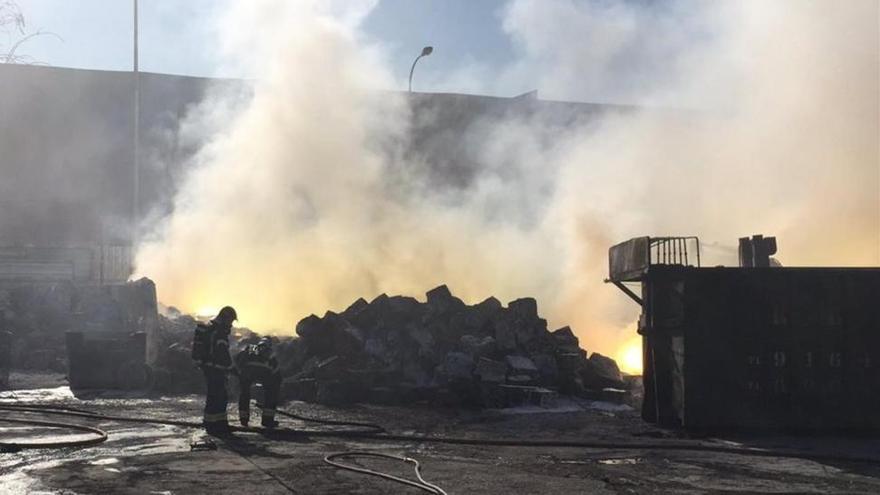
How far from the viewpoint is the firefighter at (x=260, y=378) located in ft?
35.8

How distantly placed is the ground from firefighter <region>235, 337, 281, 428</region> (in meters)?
0.44

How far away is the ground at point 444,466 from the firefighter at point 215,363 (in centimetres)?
37

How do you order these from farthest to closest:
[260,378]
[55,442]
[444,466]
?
[260,378]
[55,442]
[444,466]

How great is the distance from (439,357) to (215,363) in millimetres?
5698

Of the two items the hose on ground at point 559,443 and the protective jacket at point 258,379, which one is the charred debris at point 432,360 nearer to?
the protective jacket at point 258,379

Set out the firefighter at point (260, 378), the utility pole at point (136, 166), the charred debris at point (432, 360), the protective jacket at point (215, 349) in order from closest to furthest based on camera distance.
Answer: the protective jacket at point (215, 349) → the firefighter at point (260, 378) → the charred debris at point (432, 360) → the utility pole at point (136, 166)

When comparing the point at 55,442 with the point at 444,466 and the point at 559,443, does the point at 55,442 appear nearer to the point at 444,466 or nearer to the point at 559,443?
the point at 444,466

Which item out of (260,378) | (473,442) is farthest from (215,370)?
(473,442)

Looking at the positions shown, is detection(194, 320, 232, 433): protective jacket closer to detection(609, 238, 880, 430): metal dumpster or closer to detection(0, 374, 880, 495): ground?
detection(0, 374, 880, 495): ground

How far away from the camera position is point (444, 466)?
8266 millimetres

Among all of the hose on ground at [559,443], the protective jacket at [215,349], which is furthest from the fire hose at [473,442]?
the protective jacket at [215,349]

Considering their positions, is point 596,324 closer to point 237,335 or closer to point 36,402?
point 237,335

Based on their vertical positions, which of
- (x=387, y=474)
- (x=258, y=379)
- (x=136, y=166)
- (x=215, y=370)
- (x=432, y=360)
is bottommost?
(x=387, y=474)

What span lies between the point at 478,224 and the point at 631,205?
505 centimetres
